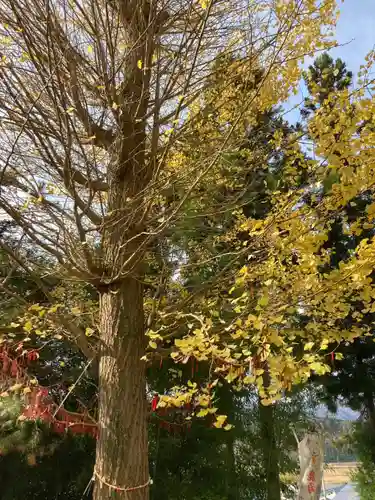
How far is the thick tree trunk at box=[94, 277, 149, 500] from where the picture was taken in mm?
2316

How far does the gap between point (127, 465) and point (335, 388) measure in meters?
6.06

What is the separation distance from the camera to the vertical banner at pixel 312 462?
9.88 ft

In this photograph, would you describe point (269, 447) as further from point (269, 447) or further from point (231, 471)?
point (231, 471)

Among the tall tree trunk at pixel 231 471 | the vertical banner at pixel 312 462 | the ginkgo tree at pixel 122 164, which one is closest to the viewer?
the ginkgo tree at pixel 122 164

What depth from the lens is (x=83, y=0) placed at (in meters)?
2.78

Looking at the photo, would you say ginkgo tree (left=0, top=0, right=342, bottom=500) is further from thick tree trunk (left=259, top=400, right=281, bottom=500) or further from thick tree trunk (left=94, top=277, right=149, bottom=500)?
thick tree trunk (left=259, top=400, right=281, bottom=500)

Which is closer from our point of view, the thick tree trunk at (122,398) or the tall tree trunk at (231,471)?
the thick tree trunk at (122,398)

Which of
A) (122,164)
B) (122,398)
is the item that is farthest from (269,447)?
(122,164)

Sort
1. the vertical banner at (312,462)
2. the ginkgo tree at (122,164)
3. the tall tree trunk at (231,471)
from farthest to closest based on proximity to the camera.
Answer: the tall tree trunk at (231,471), the vertical banner at (312,462), the ginkgo tree at (122,164)

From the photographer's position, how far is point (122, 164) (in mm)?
2678

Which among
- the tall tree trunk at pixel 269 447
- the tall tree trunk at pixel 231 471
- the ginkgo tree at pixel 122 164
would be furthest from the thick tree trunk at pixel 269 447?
the ginkgo tree at pixel 122 164

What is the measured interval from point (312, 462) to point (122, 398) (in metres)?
1.58

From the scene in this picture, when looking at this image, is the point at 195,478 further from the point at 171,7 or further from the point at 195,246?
the point at 171,7

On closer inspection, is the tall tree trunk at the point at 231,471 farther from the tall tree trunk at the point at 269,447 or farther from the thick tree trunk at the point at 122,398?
the thick tree trunk at the point at 122,398
